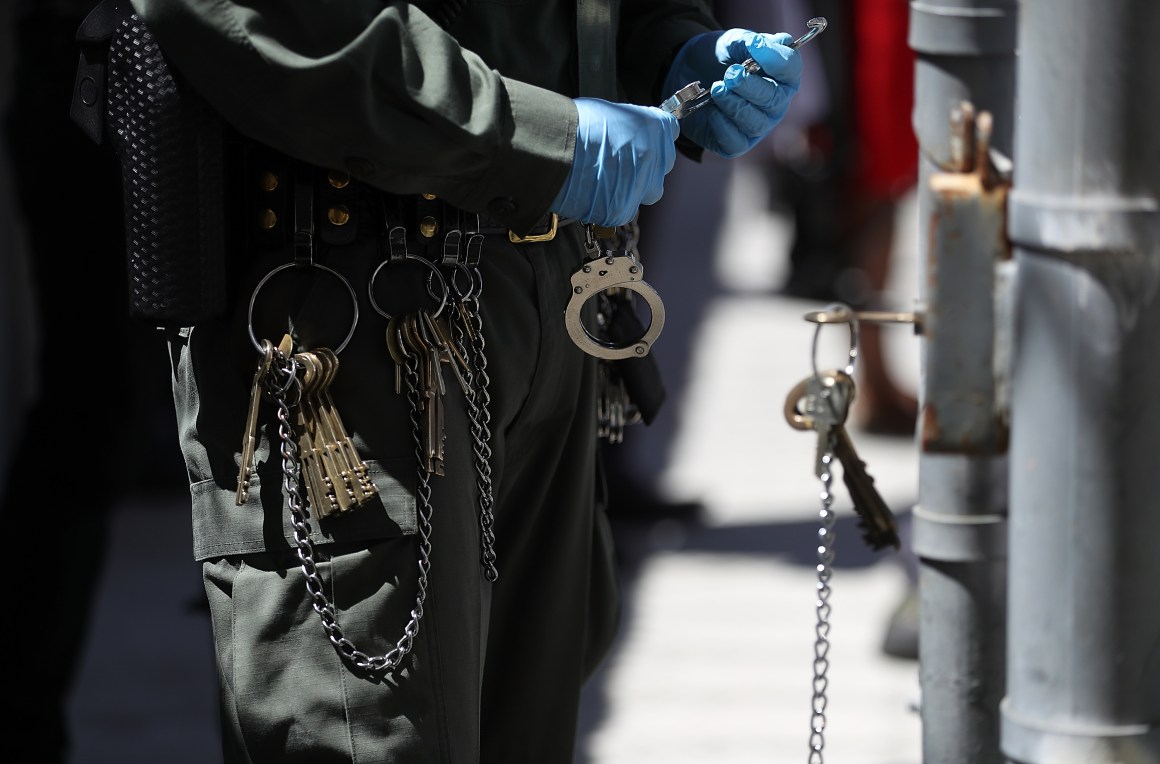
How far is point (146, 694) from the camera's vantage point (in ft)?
11.4

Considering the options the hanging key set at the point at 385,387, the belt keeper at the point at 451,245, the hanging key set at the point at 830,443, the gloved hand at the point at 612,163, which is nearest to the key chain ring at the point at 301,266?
the hanging key set at the point at 385,387

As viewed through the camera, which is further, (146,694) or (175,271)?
(146,694)

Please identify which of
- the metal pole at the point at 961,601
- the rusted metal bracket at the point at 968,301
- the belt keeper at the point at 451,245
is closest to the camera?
the rusted metal bracket at the point at 968,301

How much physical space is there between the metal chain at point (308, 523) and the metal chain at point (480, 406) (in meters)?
0.07

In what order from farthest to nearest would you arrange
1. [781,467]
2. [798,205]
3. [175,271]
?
[798,205], [781,467], [175,271]

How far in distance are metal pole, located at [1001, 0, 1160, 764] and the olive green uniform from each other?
1.94 ft

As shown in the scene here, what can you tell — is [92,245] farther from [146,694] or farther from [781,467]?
[781,467]

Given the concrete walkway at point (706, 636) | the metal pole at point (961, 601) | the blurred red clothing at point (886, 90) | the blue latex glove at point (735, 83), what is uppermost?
the blurred red clothing at point (886, 90)

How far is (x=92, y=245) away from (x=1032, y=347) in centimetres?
196

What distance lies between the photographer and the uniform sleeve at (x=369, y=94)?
1.53m

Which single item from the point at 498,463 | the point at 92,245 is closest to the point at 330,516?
the point at 498,463

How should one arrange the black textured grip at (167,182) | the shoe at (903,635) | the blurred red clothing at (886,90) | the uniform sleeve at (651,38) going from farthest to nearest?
the blurred red clothing at (886,90) → the shoe at (903,635) → the uniform sleeve at (651,38) → the black textured grip at (167,182)

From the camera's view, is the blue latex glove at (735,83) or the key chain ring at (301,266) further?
the blue latex glove at (735,83)

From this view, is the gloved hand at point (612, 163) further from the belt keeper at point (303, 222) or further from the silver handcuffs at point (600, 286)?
the belt keeper at point (303, 222)
